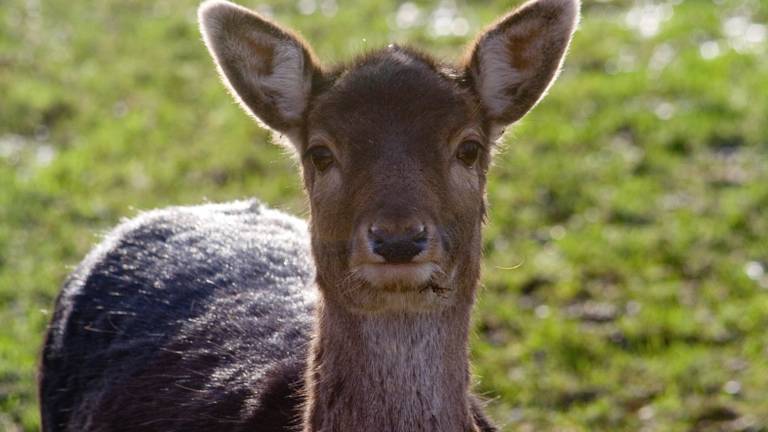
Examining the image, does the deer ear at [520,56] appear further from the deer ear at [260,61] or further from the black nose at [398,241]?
the black nose at [398,241]

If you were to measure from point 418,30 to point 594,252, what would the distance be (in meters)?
5.53

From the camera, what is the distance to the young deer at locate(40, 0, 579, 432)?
15.2 ft

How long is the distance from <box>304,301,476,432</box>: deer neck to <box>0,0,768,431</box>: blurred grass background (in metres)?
1.36

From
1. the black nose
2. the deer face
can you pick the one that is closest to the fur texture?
the deer face

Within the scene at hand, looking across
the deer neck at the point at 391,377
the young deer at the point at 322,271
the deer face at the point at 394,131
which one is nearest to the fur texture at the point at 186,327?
the young deer at the point at 322,271

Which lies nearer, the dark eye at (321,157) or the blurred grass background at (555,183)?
the dark eye at (321,157)

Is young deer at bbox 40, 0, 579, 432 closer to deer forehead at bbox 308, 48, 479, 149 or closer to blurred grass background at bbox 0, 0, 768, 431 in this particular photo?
deer forehead at bbox 308, 48, 479, 149

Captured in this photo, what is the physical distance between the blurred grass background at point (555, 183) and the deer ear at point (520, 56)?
55 centimetres

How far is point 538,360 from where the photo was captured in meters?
7.79

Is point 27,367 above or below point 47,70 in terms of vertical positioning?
below

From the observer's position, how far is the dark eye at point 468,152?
486 centimetres

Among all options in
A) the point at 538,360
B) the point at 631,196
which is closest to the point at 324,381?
the point at 538,360

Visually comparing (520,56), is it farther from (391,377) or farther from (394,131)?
(391,377)

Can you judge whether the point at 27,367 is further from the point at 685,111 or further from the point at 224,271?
the point at 685,111
